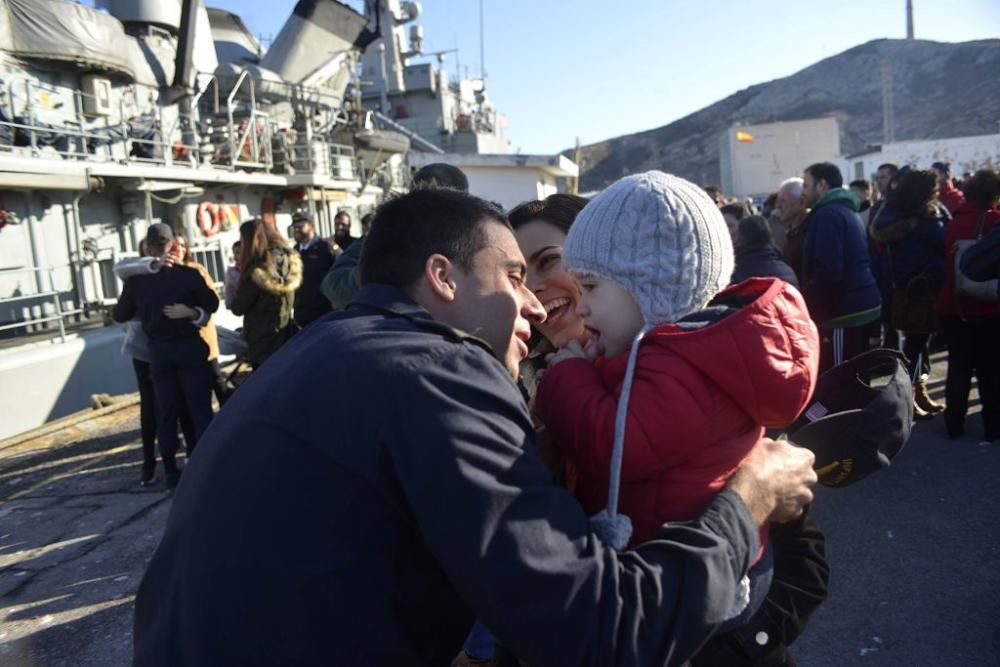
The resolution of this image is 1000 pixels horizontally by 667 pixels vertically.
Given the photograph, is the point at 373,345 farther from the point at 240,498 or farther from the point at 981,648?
the point at 981,648

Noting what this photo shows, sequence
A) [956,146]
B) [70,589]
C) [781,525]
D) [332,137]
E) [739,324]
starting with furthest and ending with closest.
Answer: [956,146] < [332,137] < [70,589] < [781,525] < [739,324]

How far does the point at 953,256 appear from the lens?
5535mm

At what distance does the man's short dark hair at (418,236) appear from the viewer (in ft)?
4.95

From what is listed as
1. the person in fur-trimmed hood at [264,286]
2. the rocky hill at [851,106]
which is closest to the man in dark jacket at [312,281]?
the person in fur-trimmed hood at [264,286]

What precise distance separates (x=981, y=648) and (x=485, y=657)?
→ 7.18ft

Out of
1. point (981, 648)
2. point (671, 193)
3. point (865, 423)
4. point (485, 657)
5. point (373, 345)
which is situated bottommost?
point (981, 648)

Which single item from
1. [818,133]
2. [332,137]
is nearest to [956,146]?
[818,133]

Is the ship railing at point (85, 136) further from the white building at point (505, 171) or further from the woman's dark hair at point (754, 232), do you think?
the white building at point (505, 171)

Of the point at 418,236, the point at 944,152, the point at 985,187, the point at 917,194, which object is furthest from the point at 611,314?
the point at 944,152

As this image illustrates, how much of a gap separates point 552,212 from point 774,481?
4.54 ft

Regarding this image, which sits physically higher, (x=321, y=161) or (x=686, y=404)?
(x=321, y=161)

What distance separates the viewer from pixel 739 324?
4.70 feet

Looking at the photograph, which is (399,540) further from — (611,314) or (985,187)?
(985,187)

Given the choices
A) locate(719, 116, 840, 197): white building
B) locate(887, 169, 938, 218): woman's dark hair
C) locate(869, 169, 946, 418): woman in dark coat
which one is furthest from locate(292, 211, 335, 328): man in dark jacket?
locate(719, 116, 840, 197): white building
